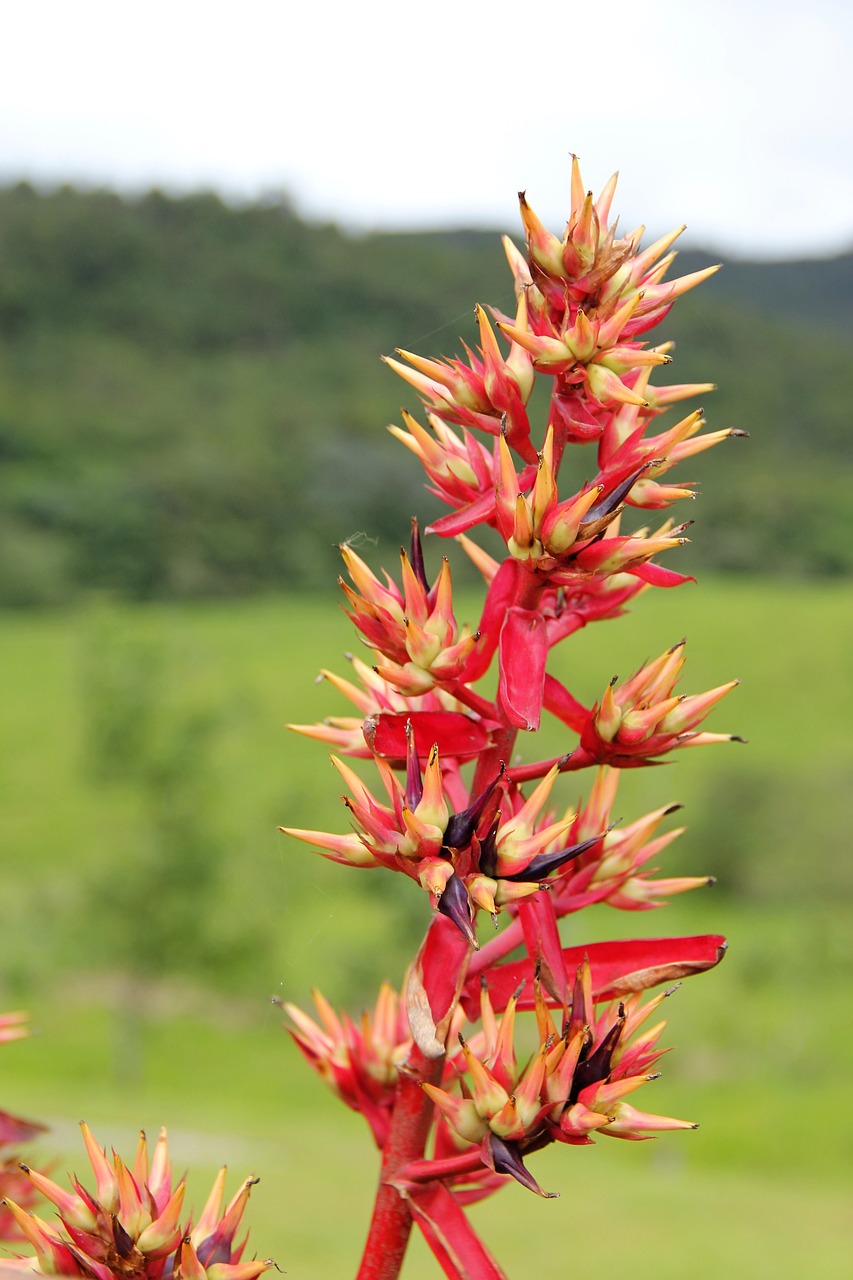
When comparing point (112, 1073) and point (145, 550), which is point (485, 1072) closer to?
point (112, 1073)

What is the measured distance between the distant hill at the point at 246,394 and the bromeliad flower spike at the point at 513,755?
45028 mm

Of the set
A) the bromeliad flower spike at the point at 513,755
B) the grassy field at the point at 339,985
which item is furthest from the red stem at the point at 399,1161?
the grassy field at the point at 339,985

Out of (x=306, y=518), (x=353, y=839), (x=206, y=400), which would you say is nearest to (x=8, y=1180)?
(x=353, y=839)

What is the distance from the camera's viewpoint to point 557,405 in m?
1.58

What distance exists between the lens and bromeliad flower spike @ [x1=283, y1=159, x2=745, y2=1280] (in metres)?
1.37

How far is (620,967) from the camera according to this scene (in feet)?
4.78

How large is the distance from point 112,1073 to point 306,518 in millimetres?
38813

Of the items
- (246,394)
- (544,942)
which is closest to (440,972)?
(544,942)

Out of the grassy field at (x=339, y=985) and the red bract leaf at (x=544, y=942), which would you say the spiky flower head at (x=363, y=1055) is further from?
the grassy field at (x=339, y=985)

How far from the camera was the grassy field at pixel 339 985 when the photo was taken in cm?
2097

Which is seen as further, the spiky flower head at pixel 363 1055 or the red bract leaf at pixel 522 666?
the spiky flower head at pixel 363 1055

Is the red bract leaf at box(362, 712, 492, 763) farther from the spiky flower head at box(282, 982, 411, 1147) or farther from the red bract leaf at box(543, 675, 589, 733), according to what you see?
the spiky flower head at box(282, 982, 411, 1147)

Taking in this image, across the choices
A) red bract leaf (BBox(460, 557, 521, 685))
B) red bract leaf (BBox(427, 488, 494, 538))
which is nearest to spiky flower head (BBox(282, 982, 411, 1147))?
red bract leaf (BBox(460, 557, 521, 685))

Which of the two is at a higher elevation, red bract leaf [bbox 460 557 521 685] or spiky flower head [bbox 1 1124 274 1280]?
red bract leaf [bbox 460 557 521 685]
